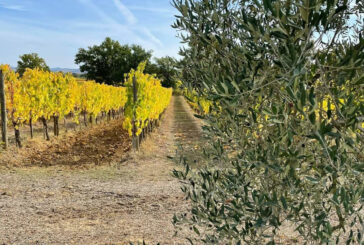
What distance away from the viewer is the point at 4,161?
10.1 m

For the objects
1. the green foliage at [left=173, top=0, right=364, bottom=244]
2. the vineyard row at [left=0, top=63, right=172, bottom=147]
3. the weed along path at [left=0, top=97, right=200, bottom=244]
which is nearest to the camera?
the green foliage at [left=173, top=0, right=364, bottom=244]

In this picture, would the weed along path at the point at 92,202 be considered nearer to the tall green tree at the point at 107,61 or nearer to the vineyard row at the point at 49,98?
the vineyard row at the point at 49,98

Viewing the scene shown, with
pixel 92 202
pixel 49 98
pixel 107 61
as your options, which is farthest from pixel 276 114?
pixel 107 61

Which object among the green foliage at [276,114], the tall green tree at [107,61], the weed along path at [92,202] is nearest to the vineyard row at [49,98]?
the weed along path at [92,202]

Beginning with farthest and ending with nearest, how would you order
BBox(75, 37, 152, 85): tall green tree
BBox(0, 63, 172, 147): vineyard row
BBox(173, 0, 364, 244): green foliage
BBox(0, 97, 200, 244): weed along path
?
1. BBox(75, 37, 152, 85): tall green tree
2. BBox(0, 63, 172, 147): vineyard row
3. BBox(0, 97, 200, 244): weed along path
4. BBox(173, 0, 364, 244): green foliage

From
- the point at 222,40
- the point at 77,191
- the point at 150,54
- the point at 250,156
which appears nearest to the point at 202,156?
the point at 250,156

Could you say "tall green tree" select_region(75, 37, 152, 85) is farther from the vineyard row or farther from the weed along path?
the weed along path

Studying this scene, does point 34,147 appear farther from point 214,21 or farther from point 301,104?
point 301,104

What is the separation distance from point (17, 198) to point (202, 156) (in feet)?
20.0

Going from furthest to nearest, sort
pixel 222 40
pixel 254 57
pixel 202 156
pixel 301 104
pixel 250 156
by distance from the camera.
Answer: pixel 202 156 < pixel 222 40 < pixel 250 156 < pixel 254 57 < pixel 301 104

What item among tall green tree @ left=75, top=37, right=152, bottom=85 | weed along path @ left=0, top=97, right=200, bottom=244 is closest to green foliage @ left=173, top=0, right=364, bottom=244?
weed along path @ left=0, top=97, right=200, bottom=244

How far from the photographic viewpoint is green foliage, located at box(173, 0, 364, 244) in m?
1.50

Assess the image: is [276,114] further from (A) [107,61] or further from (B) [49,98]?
(A) [107,61]

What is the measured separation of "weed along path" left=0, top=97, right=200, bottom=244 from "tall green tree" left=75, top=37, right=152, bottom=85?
63.7 meters
